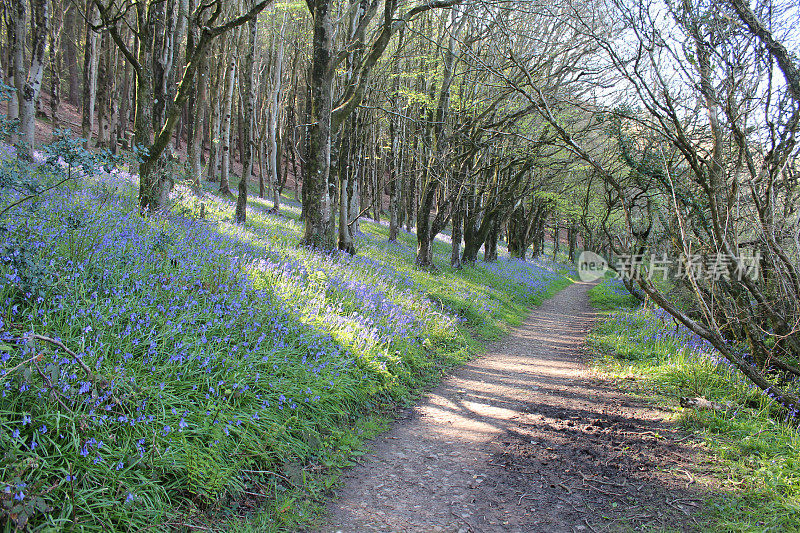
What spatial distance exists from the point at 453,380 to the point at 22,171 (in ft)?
17.6

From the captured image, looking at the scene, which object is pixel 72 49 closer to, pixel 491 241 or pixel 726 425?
pixel 491 241

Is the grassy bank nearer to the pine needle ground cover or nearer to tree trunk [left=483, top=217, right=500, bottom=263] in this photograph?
the pine needle ground cover

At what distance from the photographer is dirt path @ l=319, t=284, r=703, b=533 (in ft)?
10.4

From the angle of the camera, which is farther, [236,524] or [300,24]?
[300,24]

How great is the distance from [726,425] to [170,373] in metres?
5.25

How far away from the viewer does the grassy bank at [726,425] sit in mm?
3135

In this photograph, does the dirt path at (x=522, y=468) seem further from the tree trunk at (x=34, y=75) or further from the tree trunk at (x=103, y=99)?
the tree trunk at (x=103, y=99)

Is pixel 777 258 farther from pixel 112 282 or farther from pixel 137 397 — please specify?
pixel 112 282

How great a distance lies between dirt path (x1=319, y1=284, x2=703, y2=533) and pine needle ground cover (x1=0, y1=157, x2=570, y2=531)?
0.41m

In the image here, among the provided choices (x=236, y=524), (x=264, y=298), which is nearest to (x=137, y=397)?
(x=236, y=524)

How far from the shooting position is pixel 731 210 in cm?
484

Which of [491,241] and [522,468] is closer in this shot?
[522,468]

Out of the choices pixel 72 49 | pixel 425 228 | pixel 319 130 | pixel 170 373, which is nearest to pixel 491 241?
pixel 425 228

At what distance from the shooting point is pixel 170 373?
11.2 feet
